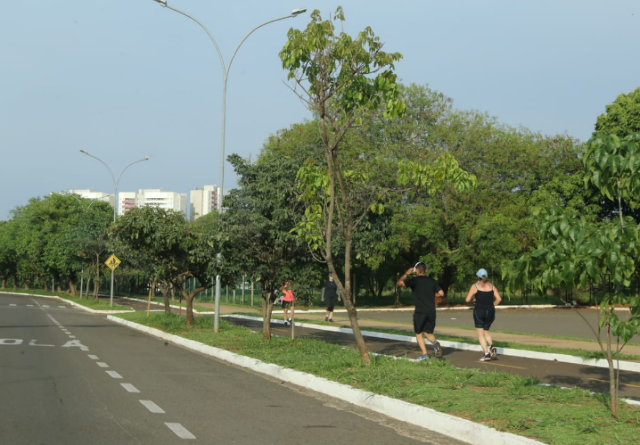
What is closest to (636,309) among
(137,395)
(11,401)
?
(137,395)

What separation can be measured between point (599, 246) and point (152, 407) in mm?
5418

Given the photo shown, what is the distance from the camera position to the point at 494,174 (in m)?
41.7

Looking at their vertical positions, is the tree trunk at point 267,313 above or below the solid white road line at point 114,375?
above

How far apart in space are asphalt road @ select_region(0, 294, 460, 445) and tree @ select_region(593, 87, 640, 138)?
31.5 m

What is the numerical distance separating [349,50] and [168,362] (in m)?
7.21

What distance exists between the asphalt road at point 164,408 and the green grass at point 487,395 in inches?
23.1

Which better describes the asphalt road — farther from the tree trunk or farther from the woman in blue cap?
the woman in blue cap

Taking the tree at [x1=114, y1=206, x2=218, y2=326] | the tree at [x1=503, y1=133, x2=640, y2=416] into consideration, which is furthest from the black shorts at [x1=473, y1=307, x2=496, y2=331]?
the tree at [x1=114, y1=206, x2=218, y2=326]

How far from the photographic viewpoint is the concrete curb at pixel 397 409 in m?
6.84

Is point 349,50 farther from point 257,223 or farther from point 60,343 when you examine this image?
point 60,343

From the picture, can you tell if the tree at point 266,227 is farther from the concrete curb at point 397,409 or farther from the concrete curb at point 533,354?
the concrete curb at point 533,354

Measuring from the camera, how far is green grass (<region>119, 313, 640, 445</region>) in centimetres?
663

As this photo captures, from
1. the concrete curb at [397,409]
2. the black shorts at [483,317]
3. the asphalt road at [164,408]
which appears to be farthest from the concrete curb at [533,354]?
the asphalt road at [164,408]

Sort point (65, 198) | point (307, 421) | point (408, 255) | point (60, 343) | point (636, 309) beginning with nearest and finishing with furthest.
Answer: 1. point (636, 309)
2. point (307, 421)
3. point (60, 343)
4. point (408, 255)
5. point (65, 198)
